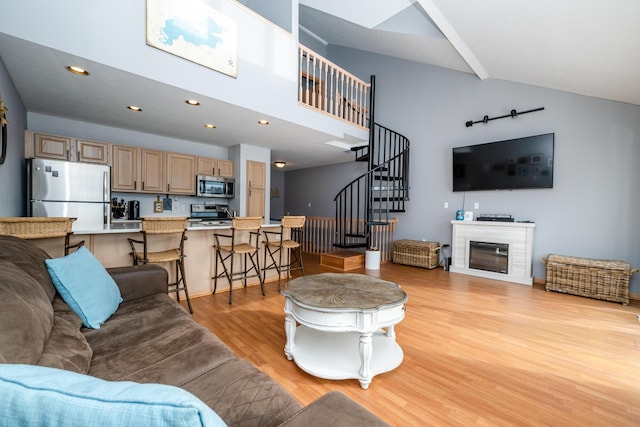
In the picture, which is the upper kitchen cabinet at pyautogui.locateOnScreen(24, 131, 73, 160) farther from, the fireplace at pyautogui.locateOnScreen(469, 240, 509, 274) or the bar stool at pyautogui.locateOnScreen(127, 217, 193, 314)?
the fireplace at pyautogui.locateOnScreen(469, 240, 509, 274)

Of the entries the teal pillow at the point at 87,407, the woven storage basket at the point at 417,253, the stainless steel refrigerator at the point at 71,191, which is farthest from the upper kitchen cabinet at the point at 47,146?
the woven storage basket at the point at 417,253

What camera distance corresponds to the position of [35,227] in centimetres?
203

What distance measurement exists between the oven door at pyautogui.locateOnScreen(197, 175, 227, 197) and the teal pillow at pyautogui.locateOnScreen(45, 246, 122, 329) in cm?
331

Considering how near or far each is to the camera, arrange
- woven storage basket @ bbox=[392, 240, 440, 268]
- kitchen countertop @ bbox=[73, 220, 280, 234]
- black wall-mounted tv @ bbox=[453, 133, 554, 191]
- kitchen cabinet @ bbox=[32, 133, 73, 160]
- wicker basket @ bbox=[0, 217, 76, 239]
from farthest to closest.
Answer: woven storage basket @ bbox=[392, 240, 440, 268]
black wall-mounted tv @ bbox=[453, 133, 554, 191]
kitchen cabinet @ bbox=[32, 133, 73, 160]
kitchen countertop @ bbox=[73, 220, 280, 234]
wicker basket @ bbox=[0, 217, 76, 239]

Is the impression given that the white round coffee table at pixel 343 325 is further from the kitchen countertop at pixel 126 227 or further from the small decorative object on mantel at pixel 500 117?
the small decorative object on mantel at pixel 500 117

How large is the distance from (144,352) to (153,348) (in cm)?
4

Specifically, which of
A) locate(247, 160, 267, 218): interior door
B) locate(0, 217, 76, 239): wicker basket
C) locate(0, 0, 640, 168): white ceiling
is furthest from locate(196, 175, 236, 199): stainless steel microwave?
locate(0, 217, 76, 239): wicker basket

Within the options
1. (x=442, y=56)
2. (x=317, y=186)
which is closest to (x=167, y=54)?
(x=442, y=56)

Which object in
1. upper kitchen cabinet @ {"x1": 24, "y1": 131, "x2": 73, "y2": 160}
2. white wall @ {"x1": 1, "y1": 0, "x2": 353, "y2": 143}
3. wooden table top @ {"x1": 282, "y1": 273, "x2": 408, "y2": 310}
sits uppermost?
white wall @ {"x1": 1, "y1": 0, "x2": 353, "y2": 143}

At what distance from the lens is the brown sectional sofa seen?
80 centimetres

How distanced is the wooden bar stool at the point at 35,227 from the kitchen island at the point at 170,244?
0.38 m

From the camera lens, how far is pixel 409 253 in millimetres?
5406

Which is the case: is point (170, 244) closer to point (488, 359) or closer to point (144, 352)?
point (144, 352)

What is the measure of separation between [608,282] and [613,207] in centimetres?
111
